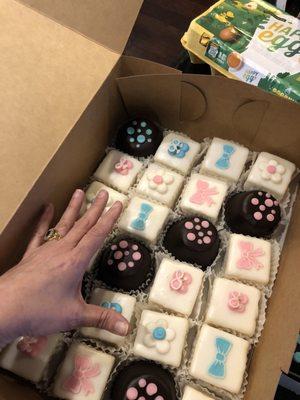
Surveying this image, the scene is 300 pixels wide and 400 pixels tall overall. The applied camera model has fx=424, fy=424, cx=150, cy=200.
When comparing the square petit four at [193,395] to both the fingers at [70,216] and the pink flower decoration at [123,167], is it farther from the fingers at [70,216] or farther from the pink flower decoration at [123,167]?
the pink flower decoration at [123,167]

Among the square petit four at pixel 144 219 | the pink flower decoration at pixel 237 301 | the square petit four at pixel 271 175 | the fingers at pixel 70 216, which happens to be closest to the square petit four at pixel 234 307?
the pink flower decoration at pixel 237 301

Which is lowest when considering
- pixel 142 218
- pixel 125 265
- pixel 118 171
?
pixel 125 265

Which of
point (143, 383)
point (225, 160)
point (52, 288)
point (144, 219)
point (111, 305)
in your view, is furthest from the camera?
point (225, 160)

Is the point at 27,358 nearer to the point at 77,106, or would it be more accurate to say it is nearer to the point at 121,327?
the point at 121,327

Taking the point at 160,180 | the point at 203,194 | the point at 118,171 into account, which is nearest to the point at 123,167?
the point at 118,171

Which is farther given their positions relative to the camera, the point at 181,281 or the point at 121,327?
the point at 181,281

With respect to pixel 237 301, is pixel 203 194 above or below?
above

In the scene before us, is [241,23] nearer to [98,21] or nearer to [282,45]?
[282,45]
